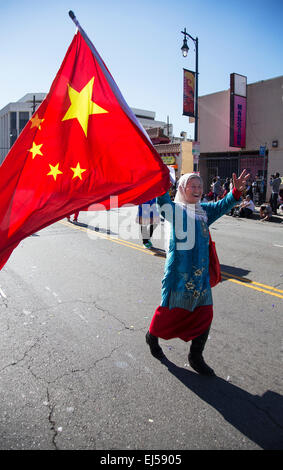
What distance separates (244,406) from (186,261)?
4.29 feet

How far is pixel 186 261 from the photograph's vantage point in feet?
10.9

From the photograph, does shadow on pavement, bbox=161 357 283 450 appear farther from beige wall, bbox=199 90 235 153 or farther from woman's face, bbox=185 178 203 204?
beige wall, bbox=199 90 235 153

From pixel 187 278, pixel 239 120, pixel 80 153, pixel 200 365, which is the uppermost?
pixel 239 120

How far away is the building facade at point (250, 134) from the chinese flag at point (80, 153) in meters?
17.5

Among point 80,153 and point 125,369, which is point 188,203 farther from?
point 125,369

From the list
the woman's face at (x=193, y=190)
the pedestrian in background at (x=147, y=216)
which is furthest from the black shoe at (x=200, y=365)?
the pedestrian in background at (x=147, y=216)

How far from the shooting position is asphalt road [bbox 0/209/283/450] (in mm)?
2605

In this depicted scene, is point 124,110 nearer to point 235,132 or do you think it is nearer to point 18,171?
point 18,171

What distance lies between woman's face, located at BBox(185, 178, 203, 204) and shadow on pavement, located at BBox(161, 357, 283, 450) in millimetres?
1678

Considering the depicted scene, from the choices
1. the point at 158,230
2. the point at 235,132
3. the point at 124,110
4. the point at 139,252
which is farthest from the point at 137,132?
the point at 235,132

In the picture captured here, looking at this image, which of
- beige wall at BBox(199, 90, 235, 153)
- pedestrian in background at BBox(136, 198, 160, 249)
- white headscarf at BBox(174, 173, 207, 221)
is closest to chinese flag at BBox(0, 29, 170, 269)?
white headscarf at BBox(174, 173, 207, 221)

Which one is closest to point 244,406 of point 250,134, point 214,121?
point 250,134

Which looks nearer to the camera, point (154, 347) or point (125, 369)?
point (125, 369)
